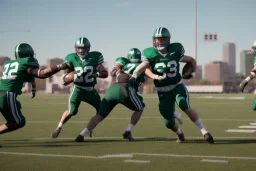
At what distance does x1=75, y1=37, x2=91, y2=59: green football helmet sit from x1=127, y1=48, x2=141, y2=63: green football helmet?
0.89 metres

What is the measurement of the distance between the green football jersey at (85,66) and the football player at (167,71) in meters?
0.89

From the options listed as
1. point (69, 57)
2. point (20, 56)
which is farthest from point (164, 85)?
point (20, 56)

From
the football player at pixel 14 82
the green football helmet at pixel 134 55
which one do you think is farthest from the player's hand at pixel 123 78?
the football player at pixel 14 82

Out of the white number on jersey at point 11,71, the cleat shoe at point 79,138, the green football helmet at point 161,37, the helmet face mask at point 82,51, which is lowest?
the cleat shoe at point 79,138

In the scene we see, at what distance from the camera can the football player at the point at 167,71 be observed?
7.27 meters

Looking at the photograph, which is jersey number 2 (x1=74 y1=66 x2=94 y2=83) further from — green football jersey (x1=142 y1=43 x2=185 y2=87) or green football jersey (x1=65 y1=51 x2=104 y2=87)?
green football jersey (x1=142 y1=43 x2=185 y2=87)

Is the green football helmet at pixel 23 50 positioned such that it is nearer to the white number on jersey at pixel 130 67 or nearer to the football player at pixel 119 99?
the football player at pixel 119 99

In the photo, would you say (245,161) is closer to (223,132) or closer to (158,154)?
(158,154)

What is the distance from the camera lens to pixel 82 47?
7.88m

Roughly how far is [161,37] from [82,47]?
1465mm

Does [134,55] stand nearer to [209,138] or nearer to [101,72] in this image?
[101,72]

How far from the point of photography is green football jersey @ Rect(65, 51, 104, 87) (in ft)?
25.7

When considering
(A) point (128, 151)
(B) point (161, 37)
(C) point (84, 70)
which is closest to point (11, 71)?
(C) point (84, 70)

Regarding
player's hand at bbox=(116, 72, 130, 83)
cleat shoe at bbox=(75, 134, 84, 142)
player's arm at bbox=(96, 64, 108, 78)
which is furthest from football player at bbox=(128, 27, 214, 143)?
cleat shoe at bbox=(75, 134, 84, 142)
